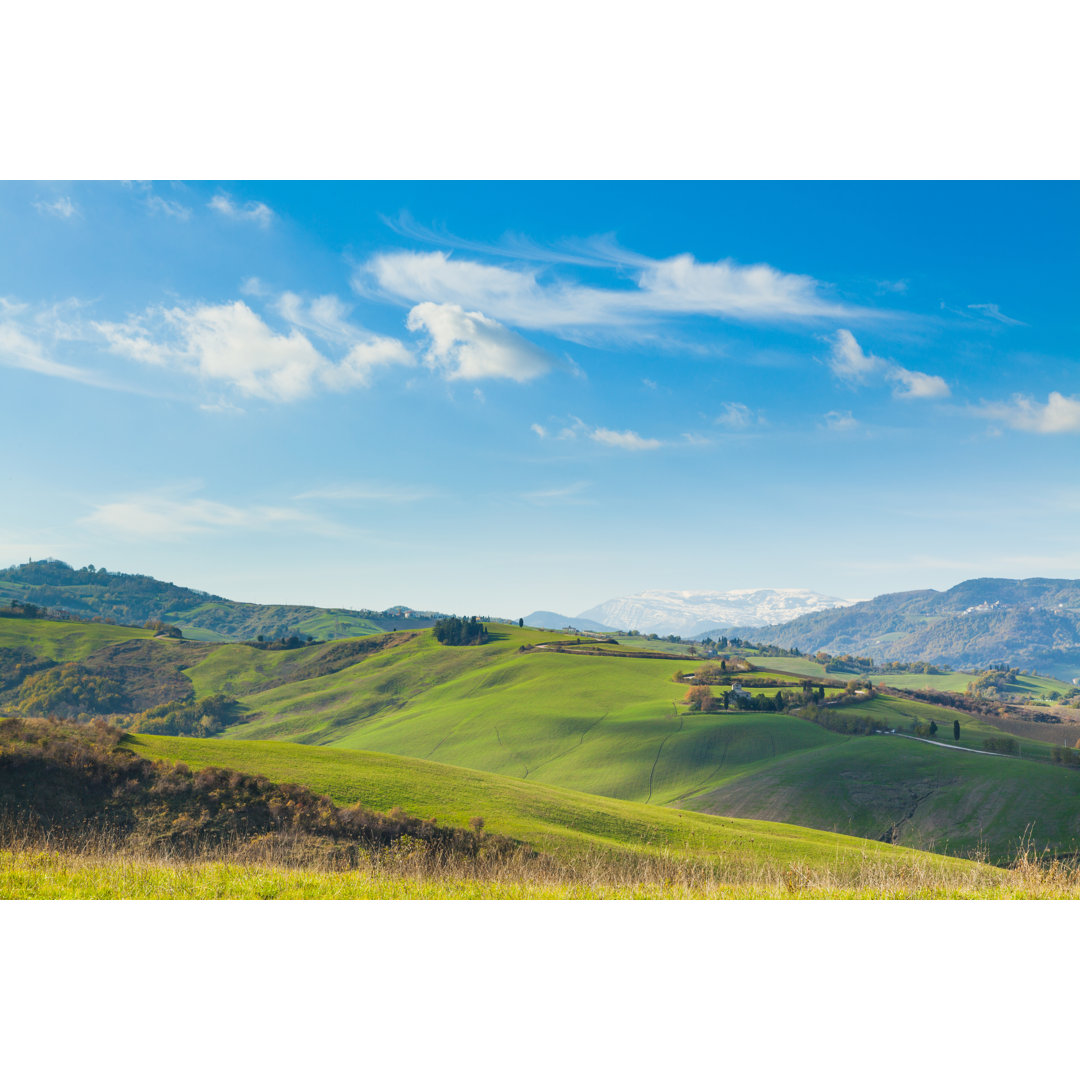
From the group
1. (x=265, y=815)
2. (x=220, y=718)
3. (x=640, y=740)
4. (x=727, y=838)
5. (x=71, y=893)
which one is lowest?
(x=220, y=718)

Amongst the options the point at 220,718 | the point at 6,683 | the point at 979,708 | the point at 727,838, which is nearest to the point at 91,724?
the point at 727,838

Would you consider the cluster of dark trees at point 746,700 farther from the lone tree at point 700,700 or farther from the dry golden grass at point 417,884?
the dry golden grass at point 417,884

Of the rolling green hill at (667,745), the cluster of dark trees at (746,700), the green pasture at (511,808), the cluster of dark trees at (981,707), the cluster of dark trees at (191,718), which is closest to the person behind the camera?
the green pasture at (511,808)

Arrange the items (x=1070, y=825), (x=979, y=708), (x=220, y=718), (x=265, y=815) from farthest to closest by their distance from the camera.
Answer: (x=220, y=718)
(x=979, y=708)
(x=1070, y=825)
(x=265, y=815)

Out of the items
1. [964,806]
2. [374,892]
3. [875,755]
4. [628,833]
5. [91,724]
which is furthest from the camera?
[875,755]

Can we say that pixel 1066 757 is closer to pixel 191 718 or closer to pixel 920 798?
pixel 920 798

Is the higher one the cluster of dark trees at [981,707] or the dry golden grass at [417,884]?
the dry golden grass at [417,884]

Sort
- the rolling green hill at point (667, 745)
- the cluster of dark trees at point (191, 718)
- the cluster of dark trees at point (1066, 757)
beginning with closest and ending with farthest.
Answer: the rolling green hill at point (667, 745) < the cluster of dark trees at point (1066, 757) < the cluster of dark trees at point (191, 718)

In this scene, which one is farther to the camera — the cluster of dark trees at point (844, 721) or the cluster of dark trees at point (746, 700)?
the cluster of dark trees at point (746, 700)

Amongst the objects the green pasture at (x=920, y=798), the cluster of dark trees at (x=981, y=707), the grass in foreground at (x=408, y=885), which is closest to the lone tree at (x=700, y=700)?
the green pasture at (x=920, y=798)

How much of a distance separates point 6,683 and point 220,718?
A: 6200 cm

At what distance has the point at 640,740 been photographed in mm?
103812

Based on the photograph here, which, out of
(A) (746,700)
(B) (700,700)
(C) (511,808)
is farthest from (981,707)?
(C) (511,808)

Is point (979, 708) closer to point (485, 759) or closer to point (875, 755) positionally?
point (875, 755)
